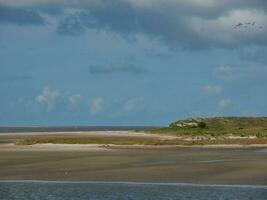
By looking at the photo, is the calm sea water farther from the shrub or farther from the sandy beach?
the shrub

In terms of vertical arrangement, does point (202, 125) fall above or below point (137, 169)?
above

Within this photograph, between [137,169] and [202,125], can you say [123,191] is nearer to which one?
[137,169]

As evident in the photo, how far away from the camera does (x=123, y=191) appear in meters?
37.7

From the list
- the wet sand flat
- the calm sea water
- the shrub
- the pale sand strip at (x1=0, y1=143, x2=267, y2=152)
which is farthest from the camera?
the shrub

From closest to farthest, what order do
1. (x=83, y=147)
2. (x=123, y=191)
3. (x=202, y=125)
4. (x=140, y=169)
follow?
1. (x=123, y=191)
2. (x=140, y=169)
3. (x=83, y=147)
4. (x=202, y=125)

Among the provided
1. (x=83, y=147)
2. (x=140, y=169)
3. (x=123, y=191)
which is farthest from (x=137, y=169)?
(x=83, y=147)

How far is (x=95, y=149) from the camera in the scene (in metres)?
76.8

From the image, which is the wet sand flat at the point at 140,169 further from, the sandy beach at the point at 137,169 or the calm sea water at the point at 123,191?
the calm sea water at the point at 123,191

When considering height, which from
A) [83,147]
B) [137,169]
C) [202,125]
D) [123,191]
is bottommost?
[123,191]

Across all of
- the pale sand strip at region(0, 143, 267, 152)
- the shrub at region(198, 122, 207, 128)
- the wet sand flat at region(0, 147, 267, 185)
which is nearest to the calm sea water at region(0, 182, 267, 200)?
the wet sand flat at region(0, 147, 267, 185)

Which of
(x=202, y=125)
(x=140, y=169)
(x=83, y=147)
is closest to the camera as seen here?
(x=140, y=169)

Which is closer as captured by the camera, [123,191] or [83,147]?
[123,191]

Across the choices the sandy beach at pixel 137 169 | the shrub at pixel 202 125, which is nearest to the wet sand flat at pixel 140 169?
the sandy beach at pixel 137 169

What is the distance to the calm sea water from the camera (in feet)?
116
